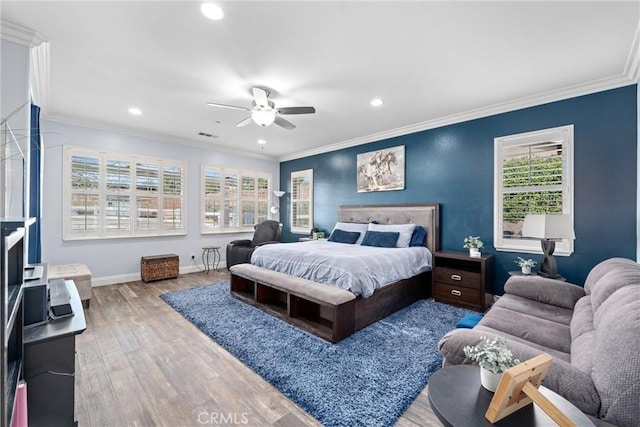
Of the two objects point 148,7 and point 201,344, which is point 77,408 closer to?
point 201,344

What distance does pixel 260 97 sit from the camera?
309cm

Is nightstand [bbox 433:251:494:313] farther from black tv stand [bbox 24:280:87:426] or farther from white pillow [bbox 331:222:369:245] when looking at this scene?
black tv stand [bbox 24:280:87:426]

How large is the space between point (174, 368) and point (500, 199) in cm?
425

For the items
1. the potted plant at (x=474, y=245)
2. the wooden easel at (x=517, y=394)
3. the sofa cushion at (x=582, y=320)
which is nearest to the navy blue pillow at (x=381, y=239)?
the potted plant at (x=474, y=245)

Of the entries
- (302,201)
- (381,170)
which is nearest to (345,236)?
(381,170)

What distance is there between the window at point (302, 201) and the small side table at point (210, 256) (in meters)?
1.91

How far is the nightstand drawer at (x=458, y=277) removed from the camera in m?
3.60

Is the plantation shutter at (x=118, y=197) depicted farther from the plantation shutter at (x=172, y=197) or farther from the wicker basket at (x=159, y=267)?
the wicker basket at (x=159, y=267)

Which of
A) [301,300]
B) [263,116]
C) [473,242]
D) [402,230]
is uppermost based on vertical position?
[263,116]

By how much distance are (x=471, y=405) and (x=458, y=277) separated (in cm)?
297

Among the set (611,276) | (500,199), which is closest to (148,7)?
(611,276)

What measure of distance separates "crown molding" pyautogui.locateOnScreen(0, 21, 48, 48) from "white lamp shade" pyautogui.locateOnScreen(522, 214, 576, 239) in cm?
505

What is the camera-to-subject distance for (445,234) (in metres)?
4.37

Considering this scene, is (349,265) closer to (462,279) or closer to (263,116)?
(462,279)
